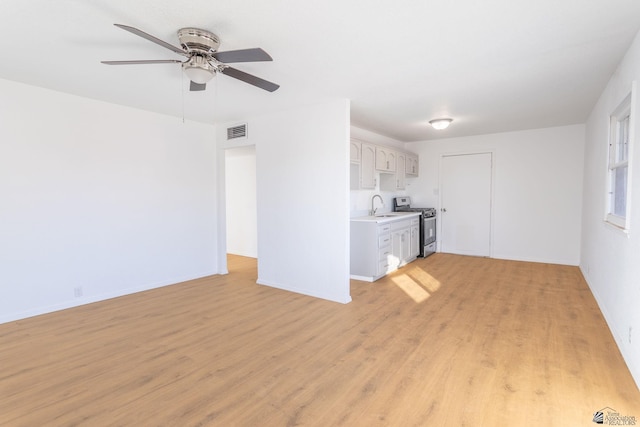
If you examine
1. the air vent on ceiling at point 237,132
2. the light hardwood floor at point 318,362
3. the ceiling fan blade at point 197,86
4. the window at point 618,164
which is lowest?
the light hardwood floor at point 318,362

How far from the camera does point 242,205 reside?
7.12 m

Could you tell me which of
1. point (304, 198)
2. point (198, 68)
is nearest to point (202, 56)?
point (198, 68)

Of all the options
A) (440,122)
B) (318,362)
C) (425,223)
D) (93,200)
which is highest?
(440,122)

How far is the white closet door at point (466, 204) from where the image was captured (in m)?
6.54

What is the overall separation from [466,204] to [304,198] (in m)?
4.10

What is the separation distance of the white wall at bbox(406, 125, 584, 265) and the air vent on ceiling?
4.45 metres

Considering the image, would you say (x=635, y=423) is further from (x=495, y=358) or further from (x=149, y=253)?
(x=149, y=253)

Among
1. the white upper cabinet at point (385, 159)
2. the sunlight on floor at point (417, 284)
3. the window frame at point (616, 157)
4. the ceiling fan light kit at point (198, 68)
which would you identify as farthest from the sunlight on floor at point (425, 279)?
the ceiling fan light kit at point (198, 68)

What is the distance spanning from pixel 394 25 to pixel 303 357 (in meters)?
2.59

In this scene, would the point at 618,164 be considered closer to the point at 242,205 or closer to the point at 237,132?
the point at 237,132

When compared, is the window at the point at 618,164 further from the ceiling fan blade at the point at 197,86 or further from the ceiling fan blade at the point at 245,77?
the ceiling fan blade at the point at 197,86

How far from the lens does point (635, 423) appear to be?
1845 millimetres

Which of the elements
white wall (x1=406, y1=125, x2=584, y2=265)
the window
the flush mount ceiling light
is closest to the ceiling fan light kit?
the window

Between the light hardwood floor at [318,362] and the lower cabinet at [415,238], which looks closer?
the light hardwood floor at [318,362]
